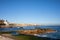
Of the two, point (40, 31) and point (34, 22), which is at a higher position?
point (34, 22)

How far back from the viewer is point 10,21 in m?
4.49

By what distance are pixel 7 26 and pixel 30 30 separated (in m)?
0.93

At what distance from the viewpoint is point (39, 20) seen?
4543 millimetres

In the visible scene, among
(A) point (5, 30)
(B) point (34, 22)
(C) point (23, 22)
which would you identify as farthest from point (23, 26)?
(A) point (5, 30)

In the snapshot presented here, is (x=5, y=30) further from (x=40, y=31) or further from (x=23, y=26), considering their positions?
(x=40, y=31)

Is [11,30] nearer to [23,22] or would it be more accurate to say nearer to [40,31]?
[23,22]

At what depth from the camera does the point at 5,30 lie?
4.78m

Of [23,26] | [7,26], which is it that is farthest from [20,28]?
[7,26]

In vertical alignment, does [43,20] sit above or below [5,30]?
above

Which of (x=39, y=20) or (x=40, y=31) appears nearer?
(x=39, y=20)

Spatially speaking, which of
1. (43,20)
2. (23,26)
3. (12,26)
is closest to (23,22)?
(23,26)

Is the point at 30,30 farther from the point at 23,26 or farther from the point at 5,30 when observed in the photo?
the point at 5,30

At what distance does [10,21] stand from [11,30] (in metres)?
0.49

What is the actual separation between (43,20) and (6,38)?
4.91 ft
